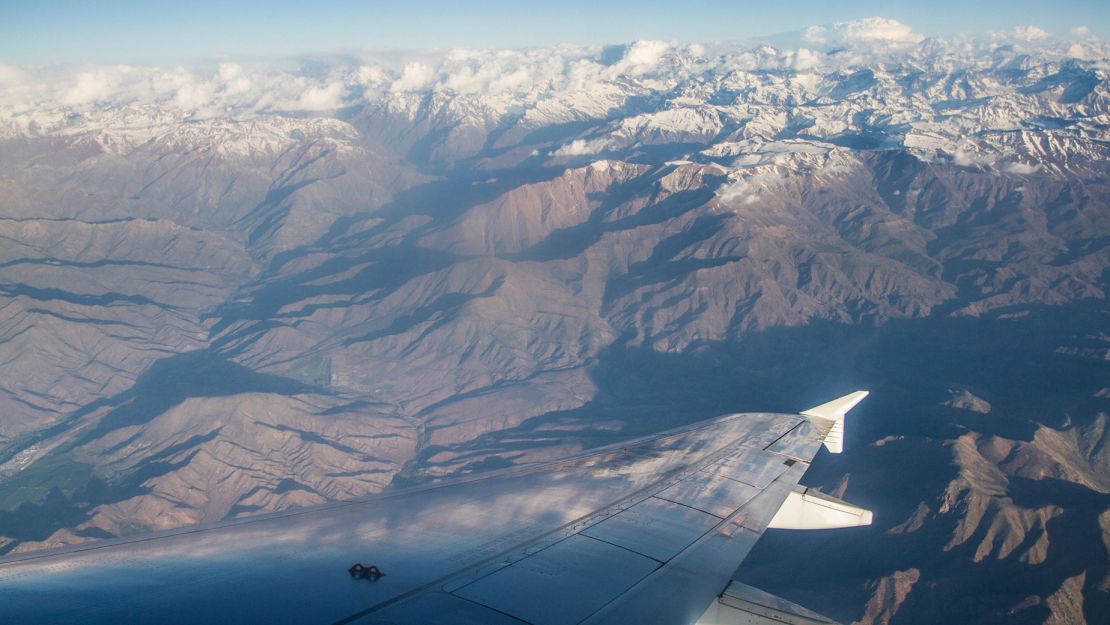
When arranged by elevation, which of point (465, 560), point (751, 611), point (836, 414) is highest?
point (465, 560)

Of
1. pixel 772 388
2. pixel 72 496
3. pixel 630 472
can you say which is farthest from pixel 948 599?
pixel 72 496

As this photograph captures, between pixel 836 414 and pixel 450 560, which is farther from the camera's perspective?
pixel 836 414

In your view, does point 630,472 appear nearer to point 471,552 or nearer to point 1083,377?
point 471,552

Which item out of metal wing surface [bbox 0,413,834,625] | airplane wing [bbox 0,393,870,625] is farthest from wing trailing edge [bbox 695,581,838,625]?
metal wing surface [bbox 0,413,834,625]

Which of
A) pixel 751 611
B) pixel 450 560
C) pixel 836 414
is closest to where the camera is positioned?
pixel 751 611

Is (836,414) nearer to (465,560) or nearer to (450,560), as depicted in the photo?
(465,560)

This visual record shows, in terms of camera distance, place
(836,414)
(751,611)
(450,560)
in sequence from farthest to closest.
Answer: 1. (836,414)
2. (450,560)
3. (751,611)

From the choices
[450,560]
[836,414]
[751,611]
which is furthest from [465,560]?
[836,414]

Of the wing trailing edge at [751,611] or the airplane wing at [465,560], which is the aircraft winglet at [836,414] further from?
the wing trailing edge at [751,611]
